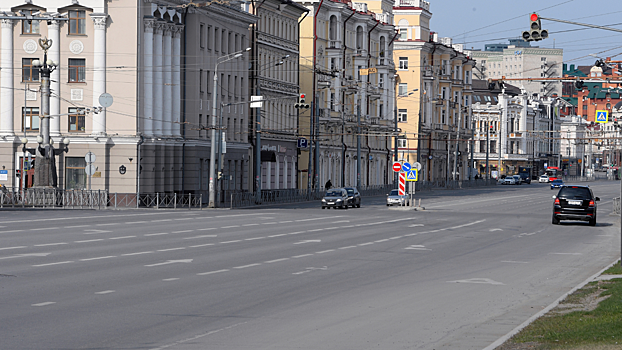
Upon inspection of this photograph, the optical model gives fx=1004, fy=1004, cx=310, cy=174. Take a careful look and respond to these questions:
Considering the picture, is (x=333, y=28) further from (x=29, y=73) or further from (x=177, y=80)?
(x=29, y=73)

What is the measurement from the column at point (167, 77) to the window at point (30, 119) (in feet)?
26.4

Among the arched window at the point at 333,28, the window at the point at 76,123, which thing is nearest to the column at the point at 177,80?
the window at the point at 76,123

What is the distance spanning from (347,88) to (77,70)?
136 ft

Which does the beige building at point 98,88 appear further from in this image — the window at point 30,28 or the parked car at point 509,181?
the parked car at point 509,181

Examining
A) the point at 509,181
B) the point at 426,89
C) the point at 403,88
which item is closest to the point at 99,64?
the point at 403,88

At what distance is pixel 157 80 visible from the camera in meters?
65.1

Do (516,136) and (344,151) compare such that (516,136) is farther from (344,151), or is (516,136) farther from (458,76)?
(344,151)

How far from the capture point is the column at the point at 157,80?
64750mm

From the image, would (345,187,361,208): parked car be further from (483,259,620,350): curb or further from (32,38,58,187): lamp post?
(483,259,620,350): curb

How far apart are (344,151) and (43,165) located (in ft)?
171

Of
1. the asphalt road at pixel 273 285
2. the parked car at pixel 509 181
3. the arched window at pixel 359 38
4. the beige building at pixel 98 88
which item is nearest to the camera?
the asphalt road at pixel 273 285

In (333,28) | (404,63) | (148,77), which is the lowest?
(148,77)

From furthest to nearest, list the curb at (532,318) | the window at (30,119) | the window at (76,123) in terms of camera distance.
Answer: the window at (30,119) → the window at (76,123) → the curb at (532,318)

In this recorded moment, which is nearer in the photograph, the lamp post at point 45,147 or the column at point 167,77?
the lamp post at point 45,147
